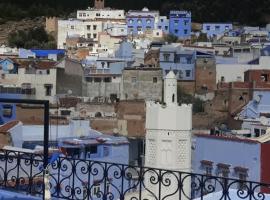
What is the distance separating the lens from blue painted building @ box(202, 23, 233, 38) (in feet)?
143

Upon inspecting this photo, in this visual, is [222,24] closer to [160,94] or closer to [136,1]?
[136,1]

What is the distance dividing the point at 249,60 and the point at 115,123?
11711 mm

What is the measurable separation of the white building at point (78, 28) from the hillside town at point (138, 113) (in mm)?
65

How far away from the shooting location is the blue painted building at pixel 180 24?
4378 centimetres

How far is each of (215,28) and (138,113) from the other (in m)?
25.1

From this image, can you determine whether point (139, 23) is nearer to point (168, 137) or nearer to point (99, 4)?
point (99, 4)

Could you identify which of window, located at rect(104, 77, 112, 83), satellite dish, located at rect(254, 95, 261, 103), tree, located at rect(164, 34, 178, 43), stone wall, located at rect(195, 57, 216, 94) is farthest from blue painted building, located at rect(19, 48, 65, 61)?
satellite dish, located at rect(254, 95, 261, 103)

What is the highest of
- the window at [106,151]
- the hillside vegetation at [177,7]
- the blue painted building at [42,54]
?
the hillside vegetation at [177,7]

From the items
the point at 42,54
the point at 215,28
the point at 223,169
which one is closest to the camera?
the point at 223,169

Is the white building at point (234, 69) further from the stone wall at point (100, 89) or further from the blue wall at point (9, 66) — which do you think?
the blue wall at point (9, 66)

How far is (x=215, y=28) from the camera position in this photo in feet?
145

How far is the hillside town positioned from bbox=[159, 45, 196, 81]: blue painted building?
53 mm

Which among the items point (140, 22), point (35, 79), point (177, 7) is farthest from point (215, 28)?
point (35, 79)

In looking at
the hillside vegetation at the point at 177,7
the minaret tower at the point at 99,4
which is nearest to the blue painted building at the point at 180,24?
the hillside vegetation at the point at 177,7
